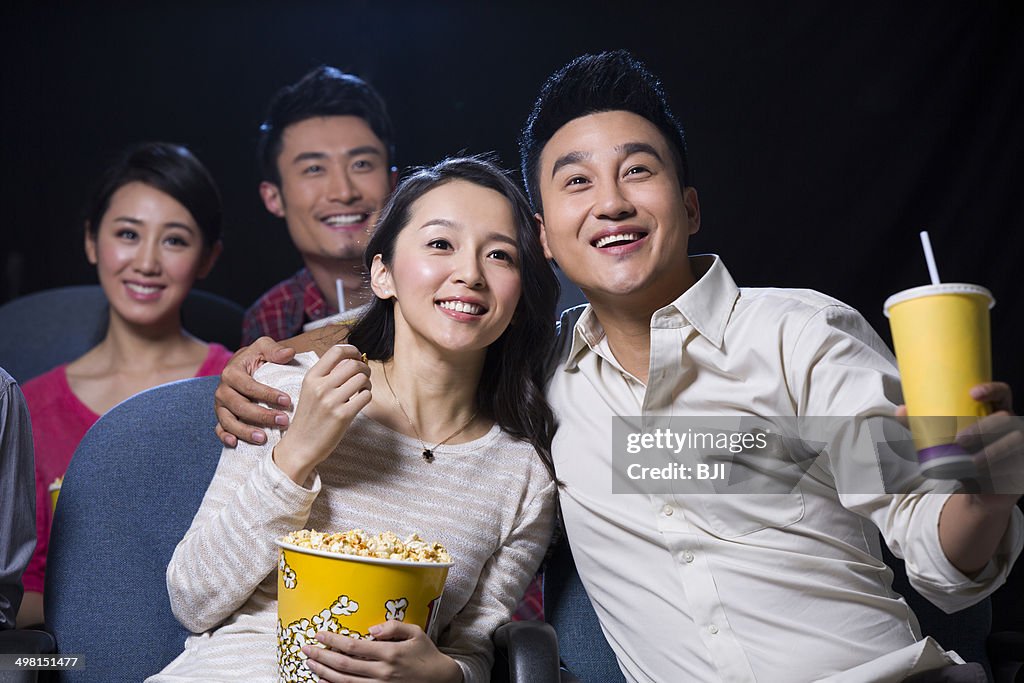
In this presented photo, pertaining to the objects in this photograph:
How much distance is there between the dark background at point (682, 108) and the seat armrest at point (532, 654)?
144cm

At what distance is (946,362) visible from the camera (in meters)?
1.03

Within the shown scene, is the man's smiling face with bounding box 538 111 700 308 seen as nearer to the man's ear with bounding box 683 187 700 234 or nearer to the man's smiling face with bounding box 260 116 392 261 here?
the man's ear with bounding box 683 187 700 234

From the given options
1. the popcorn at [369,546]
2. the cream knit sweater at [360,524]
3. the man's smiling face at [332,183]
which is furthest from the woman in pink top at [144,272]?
the popcorn at [369,546]

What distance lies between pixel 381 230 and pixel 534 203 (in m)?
0.27

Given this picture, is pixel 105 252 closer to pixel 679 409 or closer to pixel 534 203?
pixel 534 203

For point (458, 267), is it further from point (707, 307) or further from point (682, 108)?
point (682, 108)

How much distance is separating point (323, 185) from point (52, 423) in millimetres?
1030

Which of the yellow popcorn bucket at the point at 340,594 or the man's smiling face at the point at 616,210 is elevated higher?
the man's smiling face at the point at 616,210

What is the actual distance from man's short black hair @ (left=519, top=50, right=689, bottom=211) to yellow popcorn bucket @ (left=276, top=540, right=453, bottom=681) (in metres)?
0.75

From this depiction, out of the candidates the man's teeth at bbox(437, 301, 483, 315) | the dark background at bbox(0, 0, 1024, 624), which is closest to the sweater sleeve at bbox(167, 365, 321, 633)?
the man's teeth at bbox(437, 301, 483, 315)

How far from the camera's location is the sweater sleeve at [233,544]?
54.9 inches

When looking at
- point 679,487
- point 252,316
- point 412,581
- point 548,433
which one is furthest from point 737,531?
point 252,316

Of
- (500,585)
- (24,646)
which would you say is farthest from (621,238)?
(24,646)

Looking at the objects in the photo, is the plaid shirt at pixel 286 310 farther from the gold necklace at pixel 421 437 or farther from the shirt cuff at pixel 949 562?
the shirt cuff at pixel 949 562
